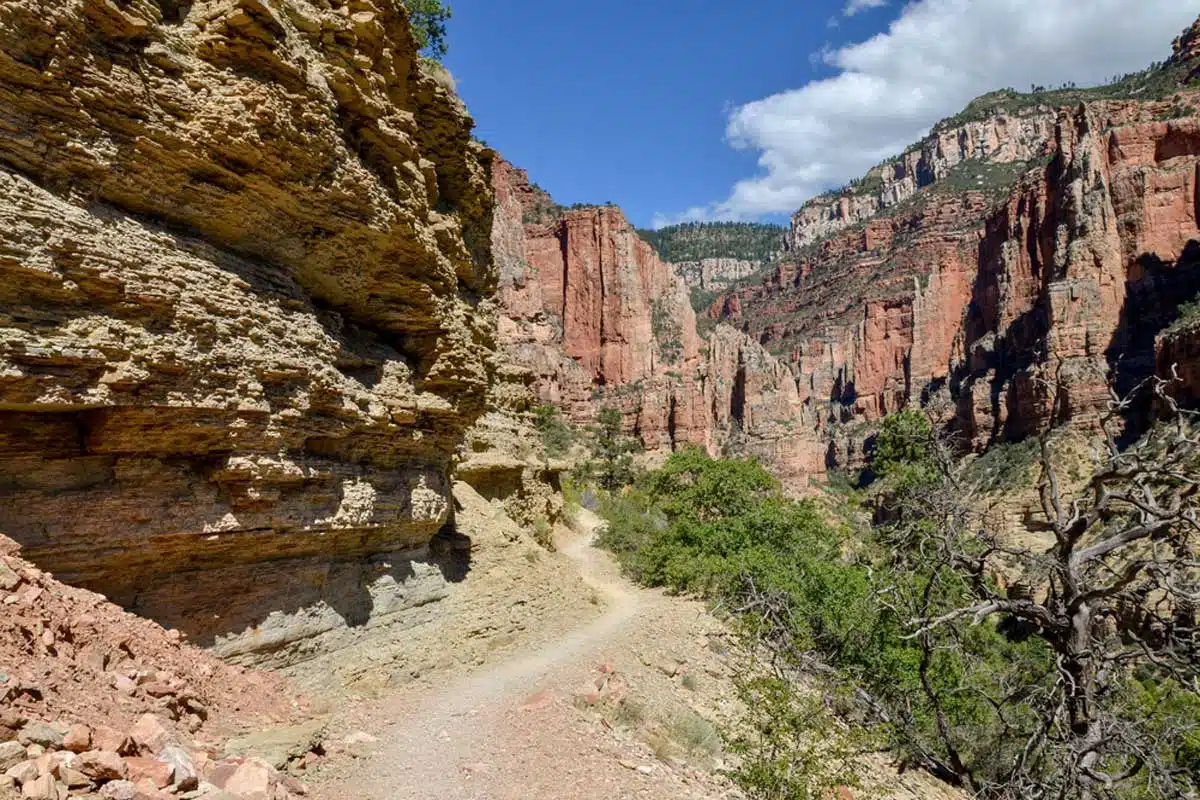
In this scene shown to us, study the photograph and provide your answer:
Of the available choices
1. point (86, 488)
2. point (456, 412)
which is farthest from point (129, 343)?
point (456, 412)

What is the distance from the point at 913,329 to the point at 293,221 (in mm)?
136417

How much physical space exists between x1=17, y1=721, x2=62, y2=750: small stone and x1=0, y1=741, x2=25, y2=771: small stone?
0.15 metres

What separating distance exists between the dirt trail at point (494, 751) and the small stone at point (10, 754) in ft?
8.81

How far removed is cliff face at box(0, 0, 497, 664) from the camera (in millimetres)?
6891

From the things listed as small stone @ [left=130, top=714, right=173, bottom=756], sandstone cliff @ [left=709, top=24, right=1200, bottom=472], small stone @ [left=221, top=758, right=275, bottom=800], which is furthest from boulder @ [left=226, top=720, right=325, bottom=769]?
sandstone cliff @ [left=709, top=24, right=1200, bottom=472]

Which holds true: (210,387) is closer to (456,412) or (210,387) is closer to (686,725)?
(456,412)

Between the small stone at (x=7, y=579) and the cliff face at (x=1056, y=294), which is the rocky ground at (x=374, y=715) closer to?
the small stone at (x=7, y=579)

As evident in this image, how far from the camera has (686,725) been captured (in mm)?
10367

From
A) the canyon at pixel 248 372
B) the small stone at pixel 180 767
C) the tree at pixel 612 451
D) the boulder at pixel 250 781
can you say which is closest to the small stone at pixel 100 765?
the small stone at pixel 180 767

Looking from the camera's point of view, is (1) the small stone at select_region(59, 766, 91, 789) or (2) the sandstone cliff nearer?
(1) the small stone at select_region(59, 766, 91, 789)

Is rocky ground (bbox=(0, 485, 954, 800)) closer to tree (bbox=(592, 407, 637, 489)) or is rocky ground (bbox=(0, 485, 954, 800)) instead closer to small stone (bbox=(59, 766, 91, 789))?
small stone (bbox=(59, 766, 91, 789))

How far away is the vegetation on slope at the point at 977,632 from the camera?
6188 mm

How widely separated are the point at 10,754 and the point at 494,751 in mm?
4803

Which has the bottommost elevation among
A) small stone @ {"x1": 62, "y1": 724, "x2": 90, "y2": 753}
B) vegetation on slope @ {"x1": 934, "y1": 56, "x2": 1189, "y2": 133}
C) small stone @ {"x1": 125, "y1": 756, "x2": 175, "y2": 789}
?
small stone @ {"x1": 125, "y1": 756, "x2": 175, "y2": 789}
